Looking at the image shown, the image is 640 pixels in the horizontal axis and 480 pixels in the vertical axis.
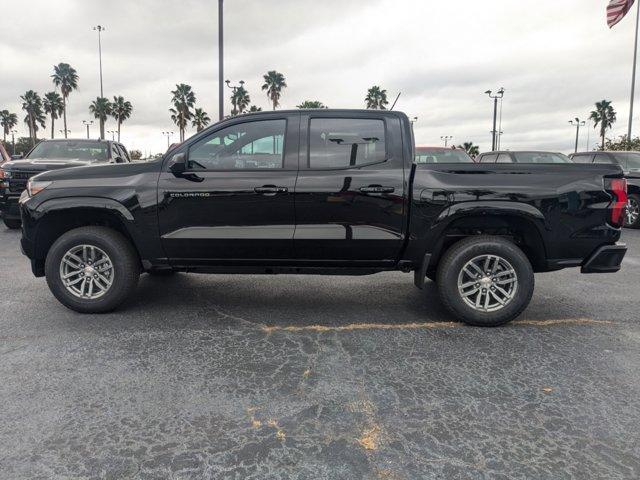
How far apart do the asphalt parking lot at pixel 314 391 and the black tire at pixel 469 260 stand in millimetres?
137

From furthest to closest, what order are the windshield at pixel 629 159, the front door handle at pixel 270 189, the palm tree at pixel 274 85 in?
the palm tree at pixel 274 85
the windshield at pixel 629 159
the front door handle at pixel 270 189

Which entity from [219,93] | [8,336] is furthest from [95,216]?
[219,93]

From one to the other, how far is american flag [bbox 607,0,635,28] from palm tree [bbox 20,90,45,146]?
7675 cm

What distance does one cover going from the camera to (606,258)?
419 centimetres

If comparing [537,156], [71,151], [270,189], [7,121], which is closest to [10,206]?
[71,151]

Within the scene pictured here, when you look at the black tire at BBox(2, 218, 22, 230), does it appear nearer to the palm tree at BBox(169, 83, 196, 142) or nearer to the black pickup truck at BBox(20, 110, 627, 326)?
the black pickup truck at BBox(20, 110, 627, 326)

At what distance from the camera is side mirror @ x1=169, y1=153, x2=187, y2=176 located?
13.8 feet

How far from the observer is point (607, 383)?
317 cm

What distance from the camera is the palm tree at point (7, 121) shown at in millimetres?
90688

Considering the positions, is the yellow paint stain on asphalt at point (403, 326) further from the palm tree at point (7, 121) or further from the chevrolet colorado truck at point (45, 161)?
the palm tree at point (7, 121)

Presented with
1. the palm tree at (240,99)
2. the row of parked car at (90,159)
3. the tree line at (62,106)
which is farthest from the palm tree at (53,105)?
the row of parked car at (90,159)

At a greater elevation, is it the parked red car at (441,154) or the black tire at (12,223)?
the parked red car at (441,154)

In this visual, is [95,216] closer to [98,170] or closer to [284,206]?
[98,170]

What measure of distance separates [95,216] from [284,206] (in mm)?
1822
